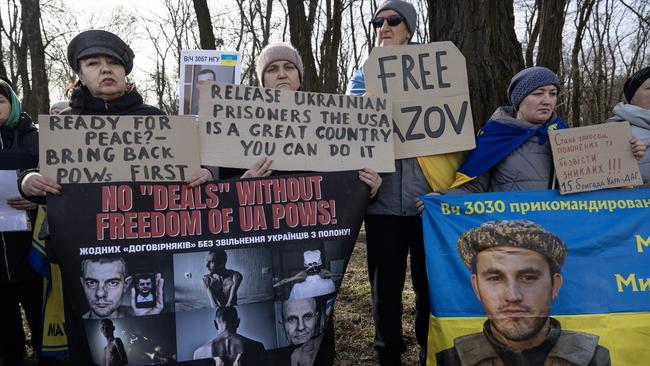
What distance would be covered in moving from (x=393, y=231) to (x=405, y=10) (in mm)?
1390

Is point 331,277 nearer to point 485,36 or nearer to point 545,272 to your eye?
point 545,272

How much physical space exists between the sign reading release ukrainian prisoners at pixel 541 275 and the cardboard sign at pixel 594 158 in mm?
76

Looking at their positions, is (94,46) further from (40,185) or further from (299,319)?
(299,319)

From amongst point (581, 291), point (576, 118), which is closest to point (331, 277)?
point (581, 291)

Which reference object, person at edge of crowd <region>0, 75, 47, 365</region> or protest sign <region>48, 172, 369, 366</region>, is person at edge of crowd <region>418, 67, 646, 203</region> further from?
person at edge of crowd <region>0, 75, 47, 365</region>

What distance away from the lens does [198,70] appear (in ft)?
13.3

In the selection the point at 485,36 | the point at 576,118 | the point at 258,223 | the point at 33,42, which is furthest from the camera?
the point at 576,118

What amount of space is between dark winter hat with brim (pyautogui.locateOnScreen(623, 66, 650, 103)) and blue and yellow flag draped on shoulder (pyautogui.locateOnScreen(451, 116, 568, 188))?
0.79 meters

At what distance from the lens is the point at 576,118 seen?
18531 millimetres

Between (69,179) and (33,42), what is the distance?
1141 centimetres

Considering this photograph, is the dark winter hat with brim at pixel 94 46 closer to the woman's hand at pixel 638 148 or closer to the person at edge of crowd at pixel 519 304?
the person at edge of crowd at pixel 519 304

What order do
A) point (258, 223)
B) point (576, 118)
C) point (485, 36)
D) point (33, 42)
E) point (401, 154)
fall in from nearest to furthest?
point (258, 223)
point (401, 154)
point (485, 36)
point (33, 42)
point (576, 118)

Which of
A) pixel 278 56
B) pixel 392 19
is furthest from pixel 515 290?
pixel 278 56

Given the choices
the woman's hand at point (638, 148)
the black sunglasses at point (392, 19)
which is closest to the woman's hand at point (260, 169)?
the black sunglasses at point (392, 19)
